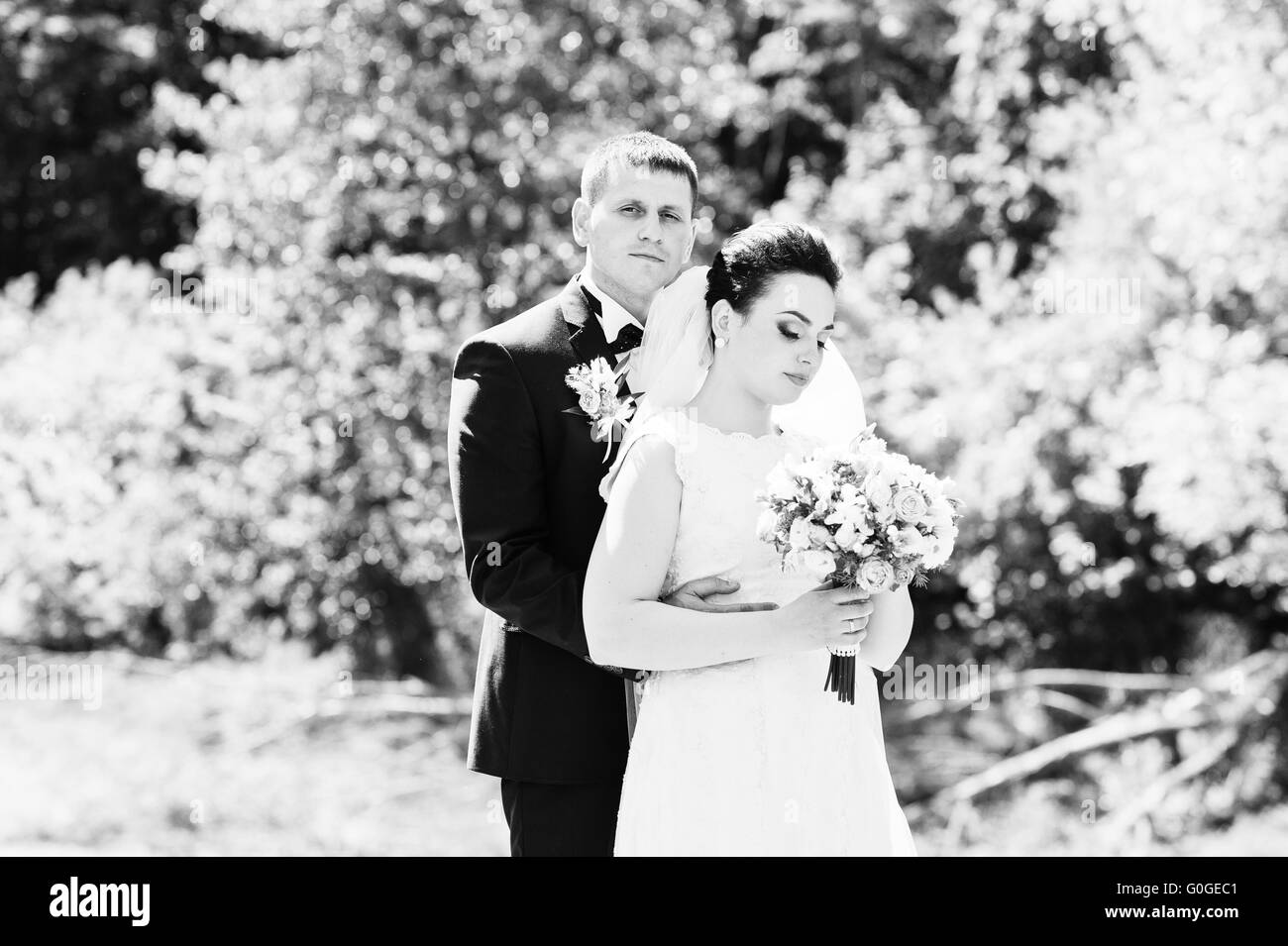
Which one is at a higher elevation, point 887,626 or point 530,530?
point 530,530

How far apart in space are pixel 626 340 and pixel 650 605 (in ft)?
2.79

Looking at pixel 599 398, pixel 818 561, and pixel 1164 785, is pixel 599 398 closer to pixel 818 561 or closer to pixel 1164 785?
pixel 818 561

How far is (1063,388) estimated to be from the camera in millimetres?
8125

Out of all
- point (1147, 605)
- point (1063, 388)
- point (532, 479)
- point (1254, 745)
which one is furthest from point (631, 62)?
point (532, 479)

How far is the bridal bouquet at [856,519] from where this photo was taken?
286cm

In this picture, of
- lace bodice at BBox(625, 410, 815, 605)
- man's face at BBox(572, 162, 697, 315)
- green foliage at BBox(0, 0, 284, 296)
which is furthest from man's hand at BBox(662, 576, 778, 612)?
green foliage at BBox(0, 0, 284, 296)

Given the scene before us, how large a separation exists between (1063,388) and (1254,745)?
Answer: 82.6 inches

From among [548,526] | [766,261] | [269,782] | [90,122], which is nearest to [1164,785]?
[269,782]

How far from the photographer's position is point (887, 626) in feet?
10.0

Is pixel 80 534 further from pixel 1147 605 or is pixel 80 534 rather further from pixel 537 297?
pixel 1147 605

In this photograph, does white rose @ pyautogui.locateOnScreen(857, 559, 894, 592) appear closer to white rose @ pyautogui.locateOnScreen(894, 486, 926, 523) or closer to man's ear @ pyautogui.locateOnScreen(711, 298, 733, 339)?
white rose @ pyautogui.locateOnScreen(894, 486, 926, 523)

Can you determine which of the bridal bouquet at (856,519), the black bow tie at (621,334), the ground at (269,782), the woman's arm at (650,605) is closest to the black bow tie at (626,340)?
the black bow tie at (621,334)

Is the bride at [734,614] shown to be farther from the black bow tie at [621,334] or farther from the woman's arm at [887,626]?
the black bow tie at [621,334]

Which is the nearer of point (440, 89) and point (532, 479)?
point (532, 479)
